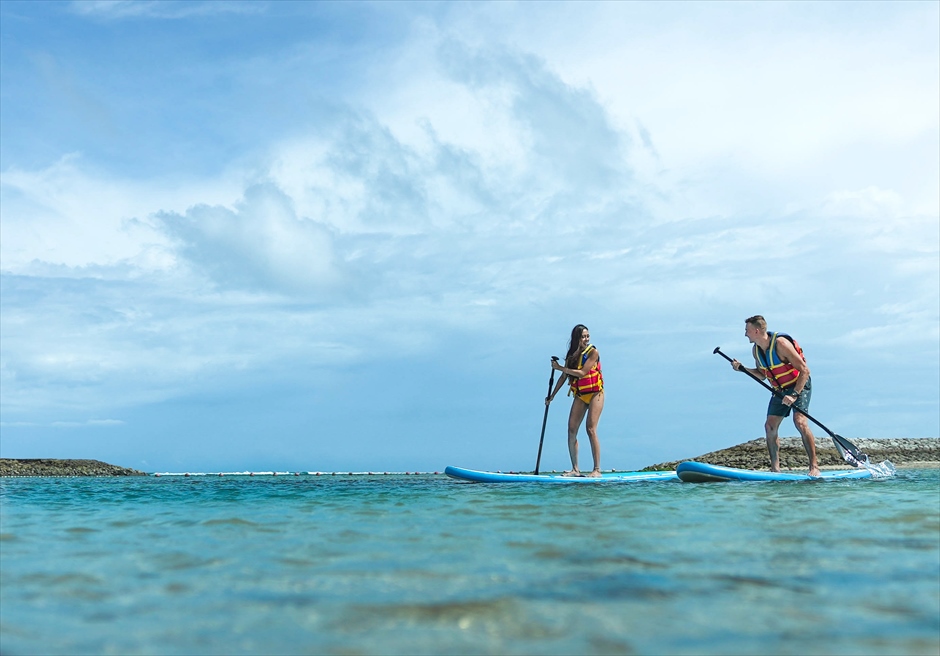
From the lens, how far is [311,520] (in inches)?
255

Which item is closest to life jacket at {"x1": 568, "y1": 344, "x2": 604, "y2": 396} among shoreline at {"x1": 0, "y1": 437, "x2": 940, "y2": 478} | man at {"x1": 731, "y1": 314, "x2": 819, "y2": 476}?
man at {"x1": 731, "y1": 314, "x2": 819, "y2": 476}

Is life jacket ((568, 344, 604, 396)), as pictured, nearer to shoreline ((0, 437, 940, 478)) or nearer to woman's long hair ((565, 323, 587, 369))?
woman's long hair ((565, 323, 587, 369))

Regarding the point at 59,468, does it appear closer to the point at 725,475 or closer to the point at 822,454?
the point at 822,454

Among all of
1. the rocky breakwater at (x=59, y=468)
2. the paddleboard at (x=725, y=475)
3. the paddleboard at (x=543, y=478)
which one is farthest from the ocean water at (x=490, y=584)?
the rocky breakwater at (x=59, y=468)

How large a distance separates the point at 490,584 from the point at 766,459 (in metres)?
20.8

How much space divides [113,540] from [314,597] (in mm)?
2818

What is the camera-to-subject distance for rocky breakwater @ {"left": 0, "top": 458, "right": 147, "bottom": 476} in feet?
118

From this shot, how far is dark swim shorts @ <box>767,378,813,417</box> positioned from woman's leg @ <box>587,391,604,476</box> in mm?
2832

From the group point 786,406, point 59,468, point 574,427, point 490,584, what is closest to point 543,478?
point 574,427

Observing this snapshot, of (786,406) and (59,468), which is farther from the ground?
(786,406)

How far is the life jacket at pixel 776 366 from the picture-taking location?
40.6ft

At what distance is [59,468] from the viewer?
36.8m

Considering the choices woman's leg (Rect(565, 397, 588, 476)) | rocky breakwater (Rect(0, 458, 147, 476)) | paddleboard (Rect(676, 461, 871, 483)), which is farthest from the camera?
rocky breakwater (Rect(0, 458, 147, 476))

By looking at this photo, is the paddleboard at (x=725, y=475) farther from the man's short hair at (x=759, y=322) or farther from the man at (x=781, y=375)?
the man's short hair at (x=759, y=322)
